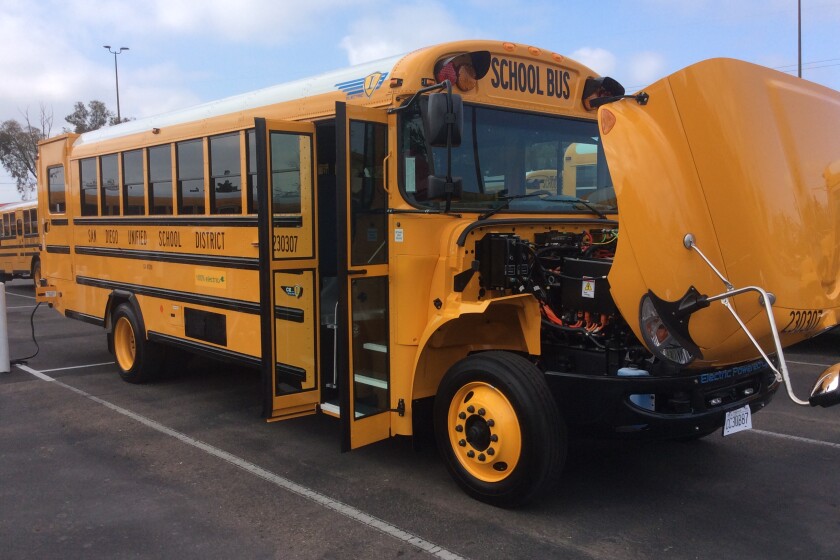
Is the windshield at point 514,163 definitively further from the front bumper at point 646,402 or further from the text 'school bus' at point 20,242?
the text 'school bus' at point 20,242

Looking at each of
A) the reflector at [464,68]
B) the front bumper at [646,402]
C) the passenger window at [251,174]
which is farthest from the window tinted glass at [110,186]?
the front bumper at [646,402]

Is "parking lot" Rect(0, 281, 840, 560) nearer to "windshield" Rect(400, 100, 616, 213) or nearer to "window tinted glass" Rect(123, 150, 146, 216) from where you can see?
"windshield" Rect(400, 100, 616, 213)

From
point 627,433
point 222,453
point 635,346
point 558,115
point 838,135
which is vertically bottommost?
point 222,453

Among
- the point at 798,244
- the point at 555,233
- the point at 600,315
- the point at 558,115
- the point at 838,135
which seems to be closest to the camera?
the point at 798,244

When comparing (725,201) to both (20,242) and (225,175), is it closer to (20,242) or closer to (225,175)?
(225,175)

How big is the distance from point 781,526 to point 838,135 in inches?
83.7

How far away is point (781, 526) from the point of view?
3758mm

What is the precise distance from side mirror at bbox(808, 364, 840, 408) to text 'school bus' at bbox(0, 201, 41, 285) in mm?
19059

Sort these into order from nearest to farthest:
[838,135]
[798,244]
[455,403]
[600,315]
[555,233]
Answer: [798,244]
[838,135]
[600,315]
[455,403]
[555,233]

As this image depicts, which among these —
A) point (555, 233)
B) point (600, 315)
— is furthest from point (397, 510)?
point (555, 233)

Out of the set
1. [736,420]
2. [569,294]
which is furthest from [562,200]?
[736,420]

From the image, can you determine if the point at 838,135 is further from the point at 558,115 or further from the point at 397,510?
the point at 397,510

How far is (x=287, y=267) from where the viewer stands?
4828 millimetres

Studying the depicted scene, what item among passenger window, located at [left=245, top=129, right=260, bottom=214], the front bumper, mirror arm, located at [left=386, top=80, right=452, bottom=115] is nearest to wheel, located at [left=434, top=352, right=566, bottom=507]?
the front bumper
